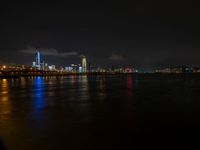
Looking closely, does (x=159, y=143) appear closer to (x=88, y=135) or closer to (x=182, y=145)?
(x=182, y=145)

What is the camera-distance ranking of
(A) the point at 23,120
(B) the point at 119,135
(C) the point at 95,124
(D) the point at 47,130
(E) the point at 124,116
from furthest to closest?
(E) the point at 124,116 < (A) the point at 23,120 < (C) the point at 95,124 < (D) the point at 47,130 < (B) the point at 119,135

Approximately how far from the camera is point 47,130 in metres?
11.9

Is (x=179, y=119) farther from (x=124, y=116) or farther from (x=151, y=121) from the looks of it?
(x=124, y=116)

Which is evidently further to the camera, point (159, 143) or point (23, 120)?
point (23, 120)

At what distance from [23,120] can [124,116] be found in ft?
21.9

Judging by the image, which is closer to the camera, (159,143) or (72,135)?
(159,143)

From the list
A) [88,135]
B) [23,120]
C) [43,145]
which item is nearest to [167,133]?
[88,135]

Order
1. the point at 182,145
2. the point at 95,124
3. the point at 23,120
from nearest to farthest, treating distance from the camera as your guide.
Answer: the point at 182,145 → the point at 95,124 → the point at 23,120

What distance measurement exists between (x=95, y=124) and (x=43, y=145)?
441 cm

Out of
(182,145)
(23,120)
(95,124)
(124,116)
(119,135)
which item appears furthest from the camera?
(124,116)

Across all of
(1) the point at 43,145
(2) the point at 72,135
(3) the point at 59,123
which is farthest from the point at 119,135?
(3) the point at 59,123

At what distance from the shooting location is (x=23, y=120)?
1451 cm

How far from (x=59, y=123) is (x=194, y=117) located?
29.1 feet

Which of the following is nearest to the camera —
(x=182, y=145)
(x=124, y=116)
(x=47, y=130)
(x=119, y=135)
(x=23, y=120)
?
(x=182, y=145)
